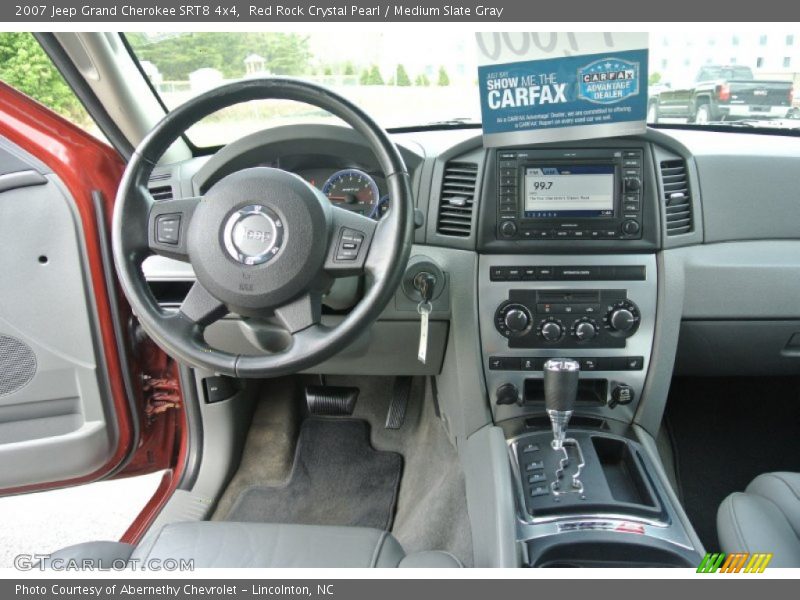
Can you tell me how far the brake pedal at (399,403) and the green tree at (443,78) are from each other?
1186mm

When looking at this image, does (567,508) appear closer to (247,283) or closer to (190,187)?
(247,283)

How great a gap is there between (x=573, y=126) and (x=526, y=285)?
466mm

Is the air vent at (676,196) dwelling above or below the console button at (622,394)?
Result: above

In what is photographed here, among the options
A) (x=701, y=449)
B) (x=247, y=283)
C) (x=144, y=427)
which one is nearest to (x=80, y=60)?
(x=247, y=283)

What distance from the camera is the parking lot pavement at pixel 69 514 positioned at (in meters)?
1.93

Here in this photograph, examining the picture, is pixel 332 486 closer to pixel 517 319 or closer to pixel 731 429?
pixel 517 319

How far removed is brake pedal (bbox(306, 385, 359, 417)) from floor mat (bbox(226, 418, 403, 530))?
46 millimetres

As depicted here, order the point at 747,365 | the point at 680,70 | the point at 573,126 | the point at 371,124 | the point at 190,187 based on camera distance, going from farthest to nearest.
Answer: the point at 747,365 < the point at 190,187 < the point at 680,70 < the point at 573,126 < the point at 371,124

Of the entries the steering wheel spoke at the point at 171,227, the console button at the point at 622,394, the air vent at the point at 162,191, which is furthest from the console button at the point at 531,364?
the air vent at the point at 162,191

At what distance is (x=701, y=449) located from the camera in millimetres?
2221

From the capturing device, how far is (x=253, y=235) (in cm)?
117

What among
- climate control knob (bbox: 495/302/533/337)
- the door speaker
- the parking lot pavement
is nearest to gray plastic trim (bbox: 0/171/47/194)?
the door speaker

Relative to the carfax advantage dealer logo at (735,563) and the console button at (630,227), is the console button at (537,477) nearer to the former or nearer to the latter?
the carfax advantage dealer logo at (735,563)

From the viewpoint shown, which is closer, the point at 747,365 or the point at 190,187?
the point at 190,187
